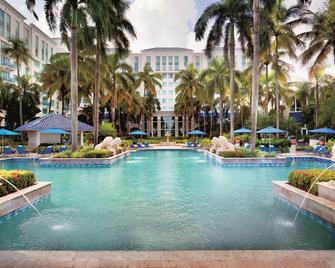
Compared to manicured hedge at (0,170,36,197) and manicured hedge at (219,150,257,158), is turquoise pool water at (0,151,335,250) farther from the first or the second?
manicured hedge at (219,150,257,158)

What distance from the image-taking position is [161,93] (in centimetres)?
7588

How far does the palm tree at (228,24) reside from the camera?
2427 cm

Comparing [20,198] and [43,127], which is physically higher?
[43,127]

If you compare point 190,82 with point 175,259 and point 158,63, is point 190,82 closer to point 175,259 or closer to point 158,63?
point 158,63

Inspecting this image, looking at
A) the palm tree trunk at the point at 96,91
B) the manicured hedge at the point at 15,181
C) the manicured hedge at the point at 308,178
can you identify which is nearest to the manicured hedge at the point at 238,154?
the manicured hedge at the point at 308,178

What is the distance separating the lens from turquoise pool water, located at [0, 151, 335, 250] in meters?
5.47

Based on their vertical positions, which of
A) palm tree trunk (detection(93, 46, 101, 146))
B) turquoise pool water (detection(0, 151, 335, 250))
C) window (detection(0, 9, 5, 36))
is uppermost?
window (detection(0, 9, 5, 36))

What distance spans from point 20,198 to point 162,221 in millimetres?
3670

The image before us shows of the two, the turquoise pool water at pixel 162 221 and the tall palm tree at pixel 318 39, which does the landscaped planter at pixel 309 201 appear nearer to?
the turquoise pool water at pixel 162 221

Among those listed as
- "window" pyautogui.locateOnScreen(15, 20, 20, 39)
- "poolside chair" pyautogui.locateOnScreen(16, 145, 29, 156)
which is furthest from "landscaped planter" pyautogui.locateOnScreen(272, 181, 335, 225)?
"window" pyautogui.locateOnScreen(15, 20, 20, 39)

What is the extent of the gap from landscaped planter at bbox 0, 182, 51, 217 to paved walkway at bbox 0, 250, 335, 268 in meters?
2.78

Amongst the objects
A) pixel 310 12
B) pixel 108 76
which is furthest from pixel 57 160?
pixel 310 12

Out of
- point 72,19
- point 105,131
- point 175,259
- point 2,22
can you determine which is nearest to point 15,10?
point 2,22

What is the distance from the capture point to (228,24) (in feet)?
83.6
